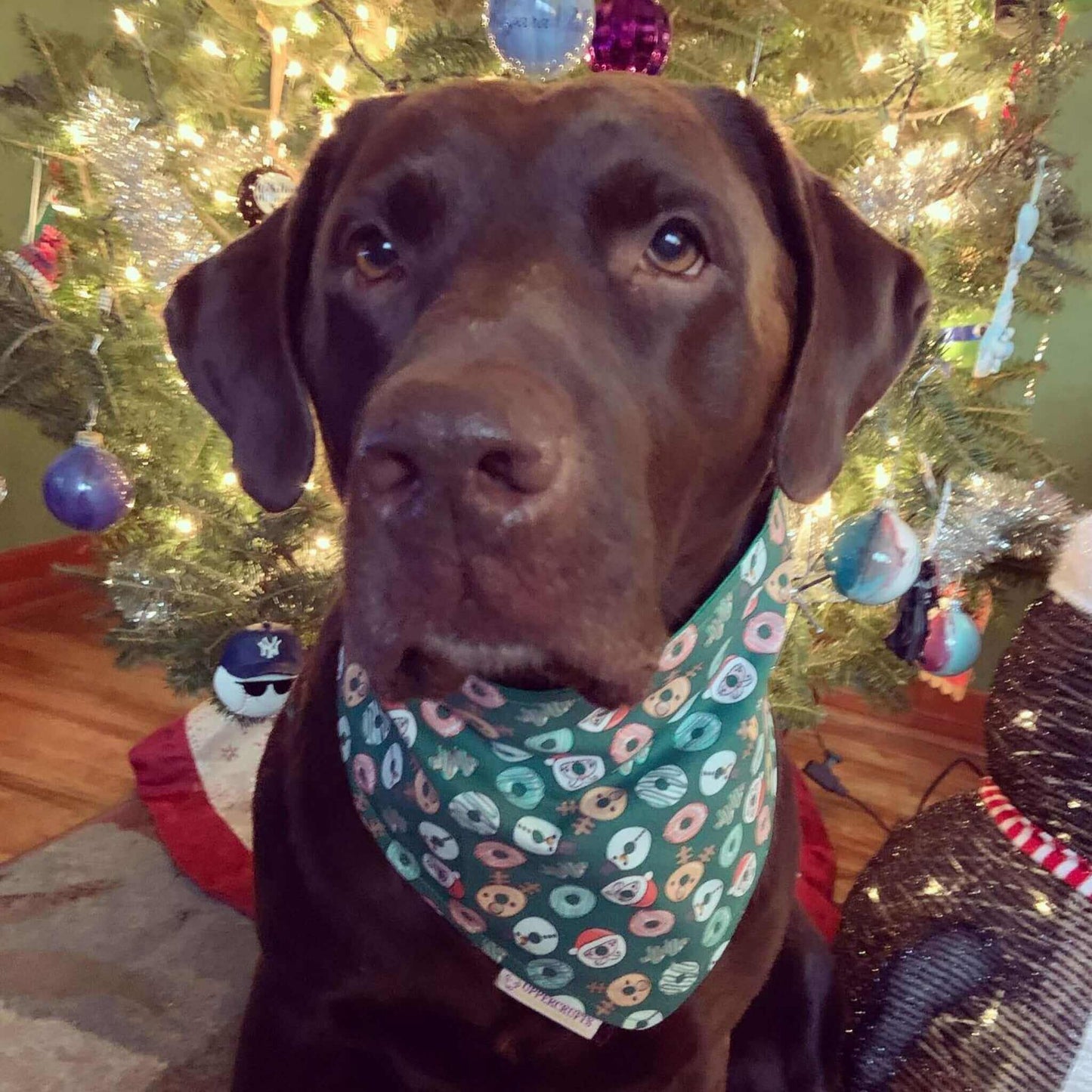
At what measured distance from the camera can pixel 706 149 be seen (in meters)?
0.88

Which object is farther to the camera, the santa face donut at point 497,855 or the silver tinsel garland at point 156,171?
the silver tinsel garland at point 156,171

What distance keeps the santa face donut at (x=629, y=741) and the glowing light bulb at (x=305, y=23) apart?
135 centimetres

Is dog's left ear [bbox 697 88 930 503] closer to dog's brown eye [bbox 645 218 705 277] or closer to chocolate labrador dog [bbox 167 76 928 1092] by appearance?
chocolate labrador dog [bbox 167 76 928 1092]

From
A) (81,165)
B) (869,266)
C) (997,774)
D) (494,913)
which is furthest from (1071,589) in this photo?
(81,165)

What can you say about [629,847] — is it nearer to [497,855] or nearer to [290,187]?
[497,855]

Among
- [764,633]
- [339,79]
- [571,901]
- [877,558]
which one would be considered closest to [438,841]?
[571,901]

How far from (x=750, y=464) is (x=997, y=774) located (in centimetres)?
70

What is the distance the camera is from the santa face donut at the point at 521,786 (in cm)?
98

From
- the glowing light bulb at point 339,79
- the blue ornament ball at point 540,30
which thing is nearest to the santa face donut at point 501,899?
the blue ornament ball at point 540,30

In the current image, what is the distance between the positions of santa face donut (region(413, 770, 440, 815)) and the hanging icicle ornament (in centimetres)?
107

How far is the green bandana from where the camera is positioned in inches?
38.0

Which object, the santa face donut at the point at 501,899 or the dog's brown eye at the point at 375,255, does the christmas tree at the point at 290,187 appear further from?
the santa face donut at the point at 501,899

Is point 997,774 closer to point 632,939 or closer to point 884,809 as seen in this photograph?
point 632,939

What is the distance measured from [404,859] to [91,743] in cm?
148
